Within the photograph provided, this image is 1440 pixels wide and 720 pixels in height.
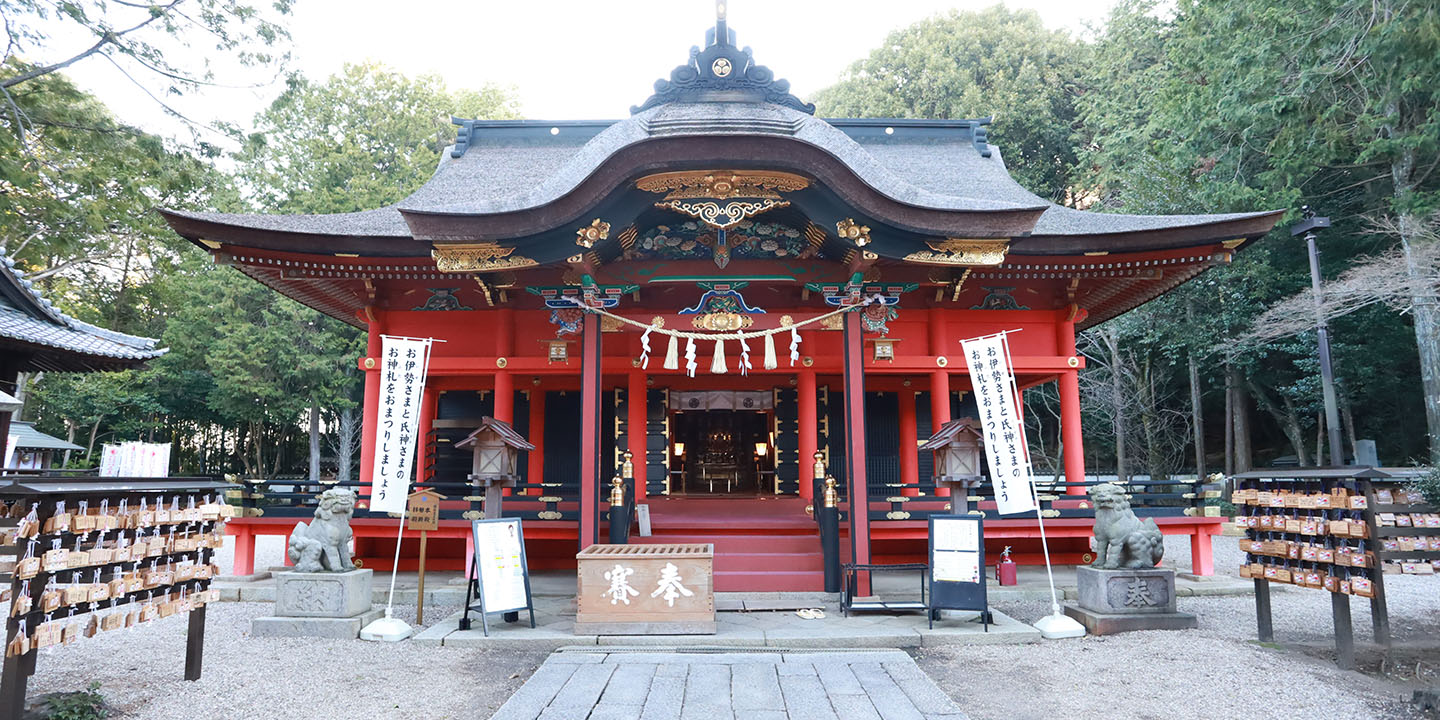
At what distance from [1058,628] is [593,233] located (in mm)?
6049

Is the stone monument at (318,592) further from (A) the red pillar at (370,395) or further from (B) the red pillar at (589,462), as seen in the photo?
(A) the red pillar at (370,395)

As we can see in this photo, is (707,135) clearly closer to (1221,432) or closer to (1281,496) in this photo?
(1281,496)

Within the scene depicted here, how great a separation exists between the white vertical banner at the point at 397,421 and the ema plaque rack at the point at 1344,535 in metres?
8.05

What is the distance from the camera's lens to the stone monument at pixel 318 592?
22.2ft

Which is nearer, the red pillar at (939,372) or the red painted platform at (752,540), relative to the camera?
the red painted platform at (752,540)

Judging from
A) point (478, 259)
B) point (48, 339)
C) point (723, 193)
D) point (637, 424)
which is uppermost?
point (723, 193)

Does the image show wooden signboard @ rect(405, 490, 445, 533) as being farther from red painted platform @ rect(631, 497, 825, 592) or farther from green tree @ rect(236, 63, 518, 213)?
green tree @ rect(236, 63, 518, 213)

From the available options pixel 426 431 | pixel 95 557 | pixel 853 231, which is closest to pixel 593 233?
pixel 853 231

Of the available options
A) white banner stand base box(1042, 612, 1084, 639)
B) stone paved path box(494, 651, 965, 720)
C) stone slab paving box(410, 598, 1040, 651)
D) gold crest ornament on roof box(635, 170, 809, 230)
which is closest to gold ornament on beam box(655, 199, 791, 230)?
gold crest ornament on roof box(635, 170, 809, 230)

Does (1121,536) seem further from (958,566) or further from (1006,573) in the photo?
(1006,573)

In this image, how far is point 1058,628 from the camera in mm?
6766

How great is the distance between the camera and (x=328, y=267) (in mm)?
9273

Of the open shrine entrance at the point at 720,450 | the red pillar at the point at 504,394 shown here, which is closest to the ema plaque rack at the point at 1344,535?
the red pillar at the point at 504,394

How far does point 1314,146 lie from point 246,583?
19778 millimetres
